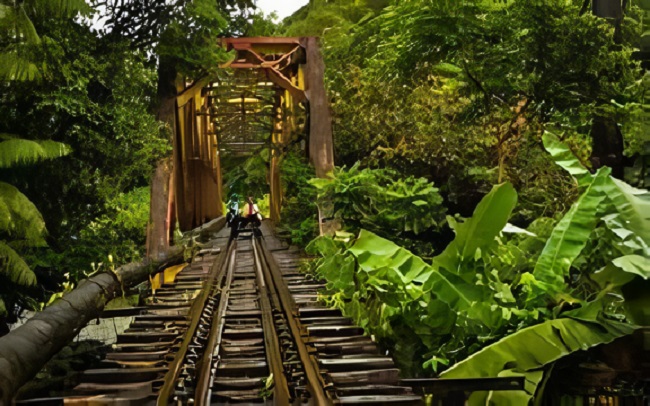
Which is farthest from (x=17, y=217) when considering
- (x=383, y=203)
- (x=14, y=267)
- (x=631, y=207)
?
(x=631, y=207)

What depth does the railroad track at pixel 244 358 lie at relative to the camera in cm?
337

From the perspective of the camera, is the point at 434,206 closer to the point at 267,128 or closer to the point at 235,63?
the point at 235,63

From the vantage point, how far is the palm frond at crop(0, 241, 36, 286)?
316 inches

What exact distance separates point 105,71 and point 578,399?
23.7 feet

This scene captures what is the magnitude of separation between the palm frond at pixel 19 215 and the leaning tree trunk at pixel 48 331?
4.68 ft

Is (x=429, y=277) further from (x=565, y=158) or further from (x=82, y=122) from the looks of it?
(x=82, y=122)

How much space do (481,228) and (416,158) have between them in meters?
4.01

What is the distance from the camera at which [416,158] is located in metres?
7.92

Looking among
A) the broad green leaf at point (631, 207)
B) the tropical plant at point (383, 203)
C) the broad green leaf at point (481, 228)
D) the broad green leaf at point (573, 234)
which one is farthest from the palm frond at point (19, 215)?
the broad green leaf at point (631, 207)

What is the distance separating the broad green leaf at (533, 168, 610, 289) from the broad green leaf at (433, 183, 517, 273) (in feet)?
0.97

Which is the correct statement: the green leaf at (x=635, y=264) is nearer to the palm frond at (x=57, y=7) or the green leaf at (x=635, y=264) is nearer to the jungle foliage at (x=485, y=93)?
the jungle foliage at (x=485, y=93)

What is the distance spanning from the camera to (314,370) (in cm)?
372

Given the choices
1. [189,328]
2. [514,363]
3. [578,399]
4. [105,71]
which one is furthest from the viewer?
[105,71]

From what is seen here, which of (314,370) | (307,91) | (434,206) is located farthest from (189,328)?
(307,91)
